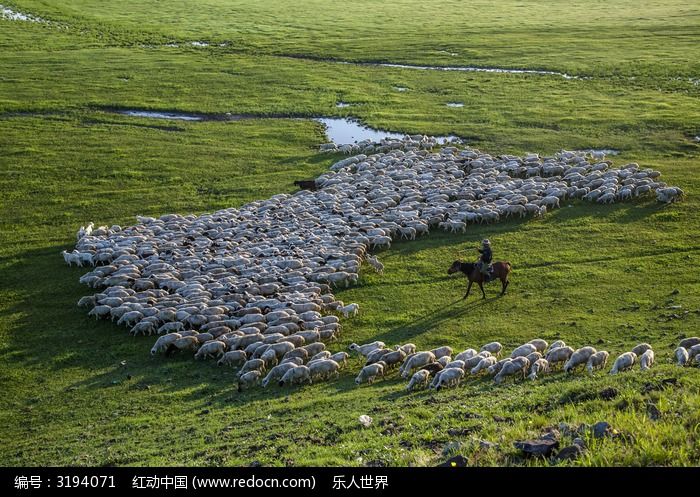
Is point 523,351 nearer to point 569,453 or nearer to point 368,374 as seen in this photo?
point 368,374

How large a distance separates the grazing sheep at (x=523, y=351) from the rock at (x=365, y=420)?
4509mm

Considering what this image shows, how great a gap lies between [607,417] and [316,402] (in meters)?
6.31

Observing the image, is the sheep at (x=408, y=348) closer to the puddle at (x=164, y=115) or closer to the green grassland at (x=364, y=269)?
the green grassland at (x=364, y=269)

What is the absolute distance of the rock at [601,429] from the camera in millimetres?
11352

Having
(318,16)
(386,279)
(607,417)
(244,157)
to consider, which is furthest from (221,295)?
(318,16)

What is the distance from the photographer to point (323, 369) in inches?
715

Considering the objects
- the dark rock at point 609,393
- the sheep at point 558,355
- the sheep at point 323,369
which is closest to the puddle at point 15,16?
the sheep at point 323,369

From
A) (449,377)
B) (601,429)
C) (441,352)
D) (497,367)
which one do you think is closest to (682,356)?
(497,367)

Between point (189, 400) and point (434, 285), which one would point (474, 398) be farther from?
point (434, 285)

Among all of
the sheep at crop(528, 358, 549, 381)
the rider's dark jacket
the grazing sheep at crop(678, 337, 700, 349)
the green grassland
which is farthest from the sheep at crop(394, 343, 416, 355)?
the grazing sheep at crop(678, 337, 700, 349)

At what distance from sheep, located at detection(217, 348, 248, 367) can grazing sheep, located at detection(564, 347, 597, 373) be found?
750cm

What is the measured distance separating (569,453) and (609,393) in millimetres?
3273

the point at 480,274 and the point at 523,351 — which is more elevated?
the point at 480,274

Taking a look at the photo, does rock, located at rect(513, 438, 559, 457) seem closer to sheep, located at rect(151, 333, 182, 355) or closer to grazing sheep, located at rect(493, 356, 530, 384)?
grazing sheep, located at rect(493, 356, 530, 384)
